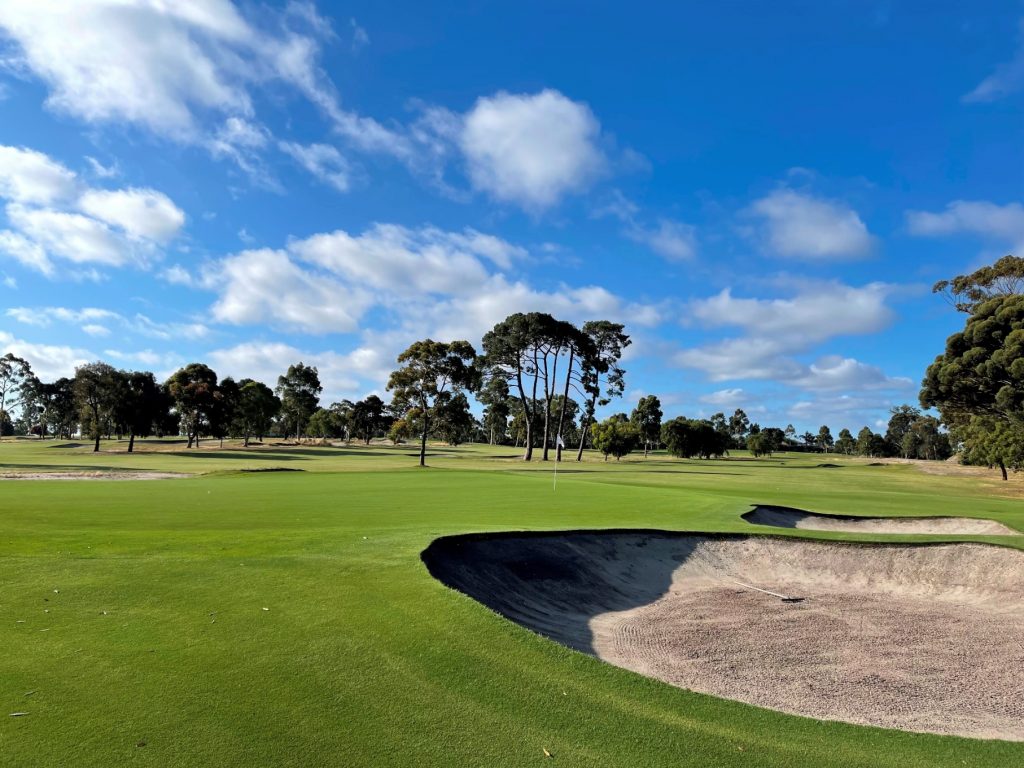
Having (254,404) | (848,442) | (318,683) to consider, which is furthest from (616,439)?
(848,442)

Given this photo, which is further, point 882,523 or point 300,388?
point 300,388

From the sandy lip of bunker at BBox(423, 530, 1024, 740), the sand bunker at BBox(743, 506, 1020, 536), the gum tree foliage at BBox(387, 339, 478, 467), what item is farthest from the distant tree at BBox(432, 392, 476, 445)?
the sandy lip of bunker at BBox(423, 530, 1024, 740)

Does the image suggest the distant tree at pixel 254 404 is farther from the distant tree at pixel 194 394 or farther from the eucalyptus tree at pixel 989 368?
the eucalyptus tree at pixel 989 368

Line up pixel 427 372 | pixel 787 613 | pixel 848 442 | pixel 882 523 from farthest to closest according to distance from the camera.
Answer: pixel 848 442
pixel 427 372
pixel 882 523
pixel 787 613

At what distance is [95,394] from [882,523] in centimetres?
8739

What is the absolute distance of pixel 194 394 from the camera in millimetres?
85000

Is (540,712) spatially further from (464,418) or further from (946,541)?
(464,418)

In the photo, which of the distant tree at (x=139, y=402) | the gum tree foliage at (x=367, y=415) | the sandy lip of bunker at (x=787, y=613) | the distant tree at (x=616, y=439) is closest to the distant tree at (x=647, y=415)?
the distant tree at (x=616, y=439)

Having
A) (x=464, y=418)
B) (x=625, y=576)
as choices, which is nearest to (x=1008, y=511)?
(x=625, y=576)

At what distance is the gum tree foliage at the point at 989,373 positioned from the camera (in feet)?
128

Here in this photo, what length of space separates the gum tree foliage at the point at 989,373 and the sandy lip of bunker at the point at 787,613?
104 feet

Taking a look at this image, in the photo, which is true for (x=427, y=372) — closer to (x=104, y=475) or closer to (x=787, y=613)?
(x=104, y=475)

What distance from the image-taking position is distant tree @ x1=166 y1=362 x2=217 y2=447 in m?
84.8

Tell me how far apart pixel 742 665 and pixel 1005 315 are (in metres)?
44.0
